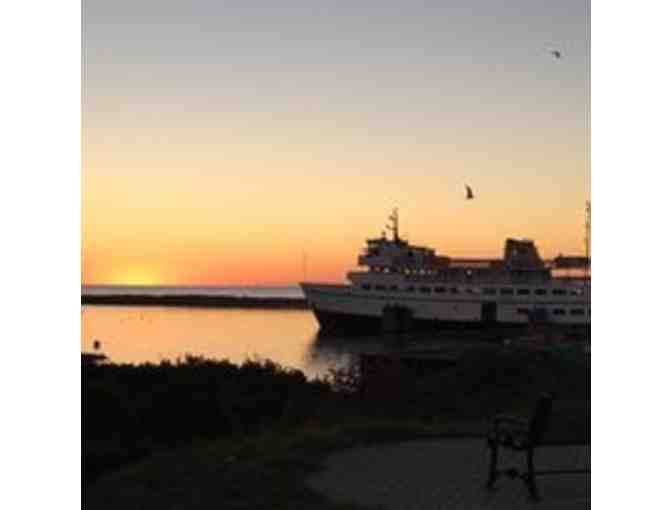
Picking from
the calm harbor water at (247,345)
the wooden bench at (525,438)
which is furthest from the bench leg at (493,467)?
the calm harbor water at (247,345)

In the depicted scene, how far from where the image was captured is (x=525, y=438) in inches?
224

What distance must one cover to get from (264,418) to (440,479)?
4.76 meters

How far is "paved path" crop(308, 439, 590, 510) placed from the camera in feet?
18.0

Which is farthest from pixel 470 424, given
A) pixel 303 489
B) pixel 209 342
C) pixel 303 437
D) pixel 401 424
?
pixel 209 342

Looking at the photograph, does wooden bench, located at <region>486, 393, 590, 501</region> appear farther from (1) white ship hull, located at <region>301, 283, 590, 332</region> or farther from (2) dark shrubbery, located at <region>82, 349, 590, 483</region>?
(1) white ship hull, located at <region>301, 283, 590, 332</region>

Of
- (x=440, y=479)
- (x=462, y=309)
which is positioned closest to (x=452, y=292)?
(x=462, y=309)

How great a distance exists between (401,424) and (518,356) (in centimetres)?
574

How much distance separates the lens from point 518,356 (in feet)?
44.1

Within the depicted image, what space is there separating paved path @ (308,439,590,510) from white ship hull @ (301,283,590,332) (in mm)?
47851

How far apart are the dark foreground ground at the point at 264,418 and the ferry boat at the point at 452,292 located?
4043cm

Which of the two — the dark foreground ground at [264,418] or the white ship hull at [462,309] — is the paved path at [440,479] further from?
the white ship hull at [462,309]

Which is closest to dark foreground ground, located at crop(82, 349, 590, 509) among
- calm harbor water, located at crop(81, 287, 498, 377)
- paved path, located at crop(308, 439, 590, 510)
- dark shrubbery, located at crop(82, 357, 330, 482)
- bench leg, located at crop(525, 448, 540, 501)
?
dark shrubbery, located at crop(82, 357, 330, 482)
